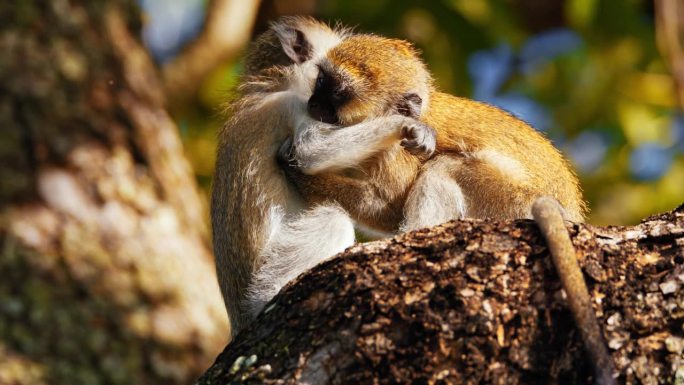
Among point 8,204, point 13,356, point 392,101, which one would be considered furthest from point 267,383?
point 8,204

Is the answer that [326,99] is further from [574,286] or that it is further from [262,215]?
[574,286]

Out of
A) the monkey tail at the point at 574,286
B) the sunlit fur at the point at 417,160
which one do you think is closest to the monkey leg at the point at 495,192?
the sunlit fur at the point at 417,160

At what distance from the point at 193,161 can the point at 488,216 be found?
479 cm

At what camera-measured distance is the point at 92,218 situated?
255 inches

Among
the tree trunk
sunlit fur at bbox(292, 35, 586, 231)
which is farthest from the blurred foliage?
sunlit fur at bbox(292, 35, 586, 231)

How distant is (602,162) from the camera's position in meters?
9.45

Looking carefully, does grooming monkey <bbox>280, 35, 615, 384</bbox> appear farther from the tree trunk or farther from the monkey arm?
the tree trunk

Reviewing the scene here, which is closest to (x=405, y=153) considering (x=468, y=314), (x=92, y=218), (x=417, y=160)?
(x=417, y=160)

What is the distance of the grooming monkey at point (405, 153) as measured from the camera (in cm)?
473

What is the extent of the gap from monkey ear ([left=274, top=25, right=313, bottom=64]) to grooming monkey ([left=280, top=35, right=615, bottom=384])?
0.36m

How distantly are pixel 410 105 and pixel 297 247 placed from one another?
0.94 m

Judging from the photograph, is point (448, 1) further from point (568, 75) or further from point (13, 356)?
point (13, 356)

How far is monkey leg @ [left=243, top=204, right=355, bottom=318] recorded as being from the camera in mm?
4898

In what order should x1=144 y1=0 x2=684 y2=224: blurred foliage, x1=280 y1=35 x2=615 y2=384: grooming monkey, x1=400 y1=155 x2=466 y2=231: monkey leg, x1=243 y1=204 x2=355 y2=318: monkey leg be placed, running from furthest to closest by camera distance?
1. x1=144 y1=0 x2=684 y2=224: blurred foliage
2. x1=243 y1=204 x2=355 y2=318: monkey leg
3. x1=280 y1=35 x2=615 y2=384: grooming monkey
4. x1=400 y1=155 x2=466 y2=231: monkey leg
